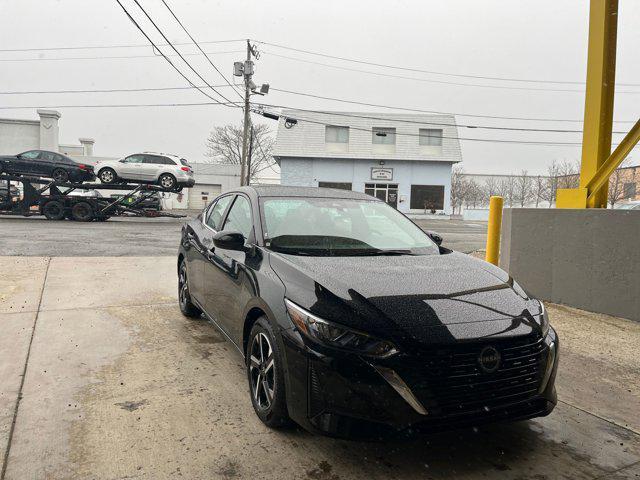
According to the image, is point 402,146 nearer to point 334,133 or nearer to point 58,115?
point 334,133

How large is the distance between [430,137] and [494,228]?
3040cm

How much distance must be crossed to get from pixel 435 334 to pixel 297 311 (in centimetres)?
74

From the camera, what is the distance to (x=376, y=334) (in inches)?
98.0

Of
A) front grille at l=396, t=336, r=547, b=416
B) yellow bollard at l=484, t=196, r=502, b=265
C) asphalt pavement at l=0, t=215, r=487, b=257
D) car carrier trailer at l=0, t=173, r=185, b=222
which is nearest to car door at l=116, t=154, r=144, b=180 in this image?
car carrier trailer at l=0, t=173, r=185, b=222

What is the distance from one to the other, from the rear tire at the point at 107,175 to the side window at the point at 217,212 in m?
17.0

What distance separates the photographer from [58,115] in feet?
113

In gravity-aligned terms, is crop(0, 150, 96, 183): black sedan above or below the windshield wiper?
above

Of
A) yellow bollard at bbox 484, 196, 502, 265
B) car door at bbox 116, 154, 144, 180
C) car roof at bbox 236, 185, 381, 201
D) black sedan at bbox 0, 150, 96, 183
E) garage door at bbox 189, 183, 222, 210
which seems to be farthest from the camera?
garage door at bbox 189, 183, 222, 210

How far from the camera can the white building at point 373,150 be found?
36.4m

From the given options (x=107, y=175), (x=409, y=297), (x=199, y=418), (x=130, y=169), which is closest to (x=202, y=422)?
(x=199, y=418)

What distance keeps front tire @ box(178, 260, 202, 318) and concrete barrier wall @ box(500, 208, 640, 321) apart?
3749 millimetres

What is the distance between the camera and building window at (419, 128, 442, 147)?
3659 cm

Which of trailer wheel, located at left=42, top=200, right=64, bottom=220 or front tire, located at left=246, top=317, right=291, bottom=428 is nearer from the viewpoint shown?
front tire, located at left=246, top=317, right=291, bottom=428

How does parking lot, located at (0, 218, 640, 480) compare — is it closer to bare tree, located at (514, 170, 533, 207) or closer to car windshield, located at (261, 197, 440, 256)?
car windshield, located at (261, 197, 440, 256)
